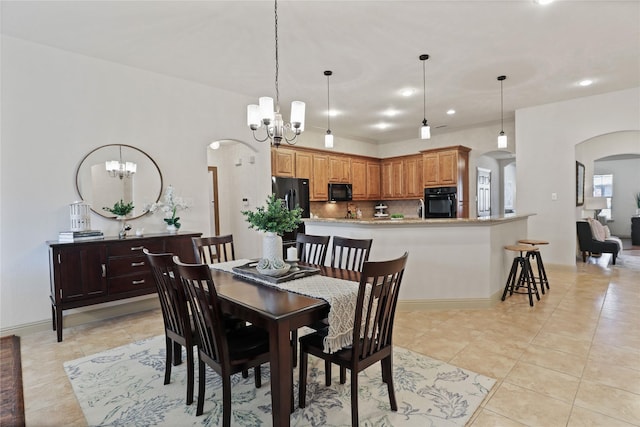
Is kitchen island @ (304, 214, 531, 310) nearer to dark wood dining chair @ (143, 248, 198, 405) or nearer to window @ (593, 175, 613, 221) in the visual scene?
dark wood dining chair @ (143, 248, 198, 405)

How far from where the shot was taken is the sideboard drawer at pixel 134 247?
344 cm

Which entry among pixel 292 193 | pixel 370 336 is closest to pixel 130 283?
pixel 370 336

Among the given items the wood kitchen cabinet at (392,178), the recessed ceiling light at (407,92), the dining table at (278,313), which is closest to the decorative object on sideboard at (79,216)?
the dining table at (278,313)

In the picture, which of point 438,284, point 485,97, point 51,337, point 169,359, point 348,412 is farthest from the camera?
point 485,97

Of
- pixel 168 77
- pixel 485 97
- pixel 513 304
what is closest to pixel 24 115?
pixel 168 77

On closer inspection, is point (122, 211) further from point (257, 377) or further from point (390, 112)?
point (390, 112)

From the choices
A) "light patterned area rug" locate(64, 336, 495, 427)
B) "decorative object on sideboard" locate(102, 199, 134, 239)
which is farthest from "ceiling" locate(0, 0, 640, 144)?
"light patterned area rug" locate(64, 336, 495, 427)

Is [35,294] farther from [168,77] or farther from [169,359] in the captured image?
[168,77]

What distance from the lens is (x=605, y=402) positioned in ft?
6.71

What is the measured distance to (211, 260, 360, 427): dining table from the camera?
1555 mm

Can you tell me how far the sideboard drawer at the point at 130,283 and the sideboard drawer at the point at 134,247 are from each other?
0.24 metres

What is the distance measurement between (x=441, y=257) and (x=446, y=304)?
0.55 m

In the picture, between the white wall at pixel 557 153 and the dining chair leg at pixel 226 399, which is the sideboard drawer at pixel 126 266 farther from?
the white wall at pixel 557 153

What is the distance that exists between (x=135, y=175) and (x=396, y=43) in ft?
10.8
